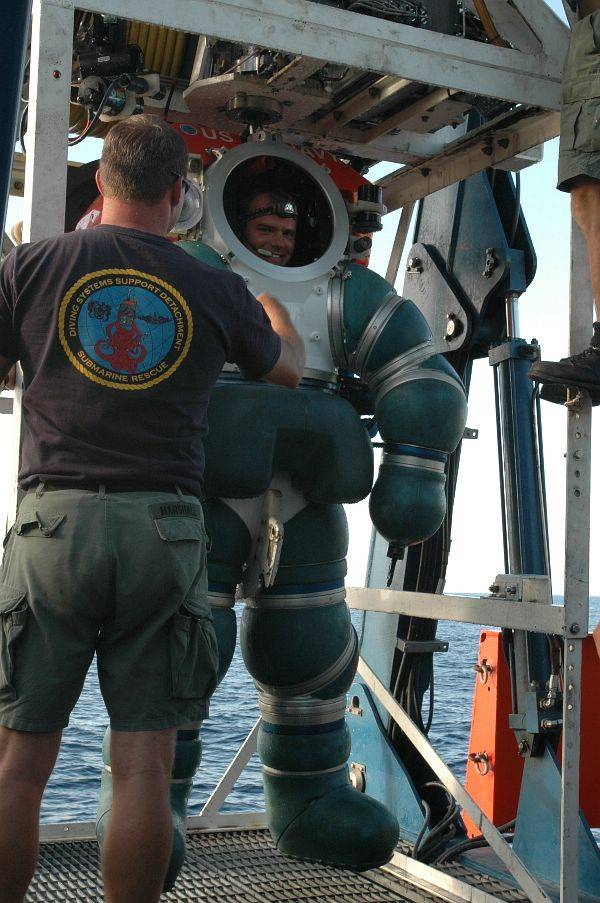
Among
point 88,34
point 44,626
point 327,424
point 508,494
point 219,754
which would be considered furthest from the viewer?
point 219,754

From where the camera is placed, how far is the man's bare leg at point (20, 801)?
226cm

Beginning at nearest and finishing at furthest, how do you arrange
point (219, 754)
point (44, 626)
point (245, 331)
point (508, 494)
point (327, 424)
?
point (44, 626), point (245, 331), point (327, 424), point (508, 494), point (219, 754)

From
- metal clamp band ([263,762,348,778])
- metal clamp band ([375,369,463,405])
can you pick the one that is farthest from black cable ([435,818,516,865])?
metal clamp band ([375,369,463,405])

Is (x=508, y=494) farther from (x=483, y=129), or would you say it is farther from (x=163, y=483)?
(x=163, y=483)

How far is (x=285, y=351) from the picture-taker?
2.74 metres

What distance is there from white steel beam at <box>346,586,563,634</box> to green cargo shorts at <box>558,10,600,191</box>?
4.13ft

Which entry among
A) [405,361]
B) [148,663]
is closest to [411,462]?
[405,361]

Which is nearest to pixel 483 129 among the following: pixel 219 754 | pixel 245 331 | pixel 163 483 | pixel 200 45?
pixel 200 45

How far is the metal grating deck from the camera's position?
376 centimetres

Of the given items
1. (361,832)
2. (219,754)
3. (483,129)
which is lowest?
(219,754)

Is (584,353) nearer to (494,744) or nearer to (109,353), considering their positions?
(109,353)

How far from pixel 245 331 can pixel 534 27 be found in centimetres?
166

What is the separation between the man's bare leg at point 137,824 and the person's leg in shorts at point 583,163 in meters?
1.59

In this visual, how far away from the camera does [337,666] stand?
12.0 ft
